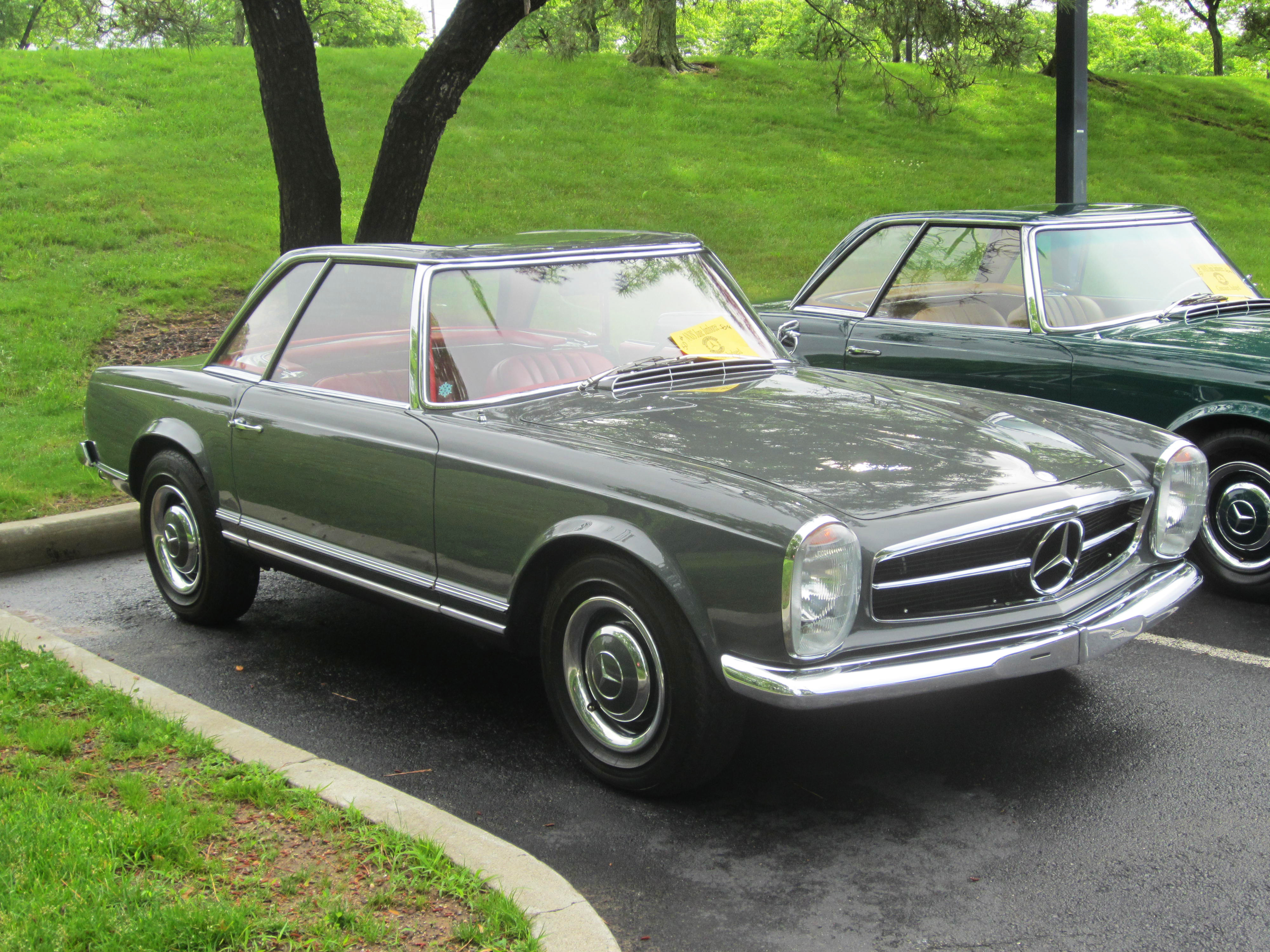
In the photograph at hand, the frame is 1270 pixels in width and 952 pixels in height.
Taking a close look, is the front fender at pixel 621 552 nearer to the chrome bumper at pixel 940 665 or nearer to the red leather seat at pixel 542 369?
the chrome bumper at pixel 940 665

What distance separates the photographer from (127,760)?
11.6 ft

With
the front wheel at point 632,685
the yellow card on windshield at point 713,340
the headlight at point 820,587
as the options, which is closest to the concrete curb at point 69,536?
the yellow card on windshield at point 713,340

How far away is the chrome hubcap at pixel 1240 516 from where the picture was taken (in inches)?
201

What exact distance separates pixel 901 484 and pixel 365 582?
1.98m

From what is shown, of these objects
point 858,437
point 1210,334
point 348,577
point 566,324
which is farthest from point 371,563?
point 1210,334

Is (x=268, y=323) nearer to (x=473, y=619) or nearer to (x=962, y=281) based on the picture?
(x=473, y=619)

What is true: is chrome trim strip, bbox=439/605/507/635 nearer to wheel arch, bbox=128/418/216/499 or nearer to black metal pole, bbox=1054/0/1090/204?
wheel arch, bbox=128/418/216/499

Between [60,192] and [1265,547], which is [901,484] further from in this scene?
[60,192]

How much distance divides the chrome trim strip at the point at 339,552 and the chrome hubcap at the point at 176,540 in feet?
1.62

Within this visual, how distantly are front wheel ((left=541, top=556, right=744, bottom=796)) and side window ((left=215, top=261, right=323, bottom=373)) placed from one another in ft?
6.82

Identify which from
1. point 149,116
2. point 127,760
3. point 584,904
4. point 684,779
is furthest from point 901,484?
point 149,116

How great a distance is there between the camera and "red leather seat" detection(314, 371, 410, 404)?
430 centimetres

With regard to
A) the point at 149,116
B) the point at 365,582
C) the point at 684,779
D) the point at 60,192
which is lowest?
the point at 684,779

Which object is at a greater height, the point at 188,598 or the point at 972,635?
the point at 972,635
